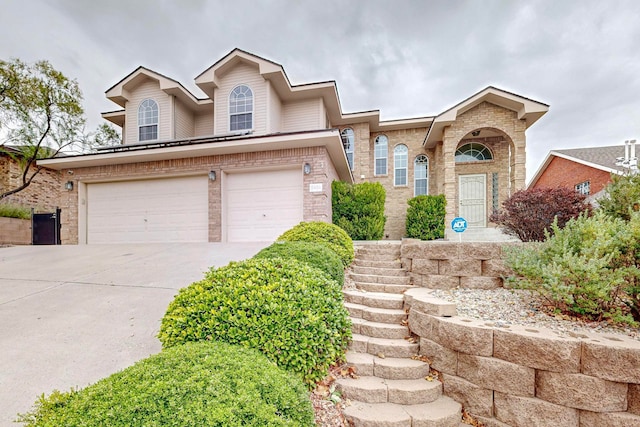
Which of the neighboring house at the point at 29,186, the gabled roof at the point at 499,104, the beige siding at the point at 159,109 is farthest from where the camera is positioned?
the neighboring house at the point at 29,186

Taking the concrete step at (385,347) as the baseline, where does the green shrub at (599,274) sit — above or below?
above

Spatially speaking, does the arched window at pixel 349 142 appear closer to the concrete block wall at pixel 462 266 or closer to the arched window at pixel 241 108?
the arched window at pixel 241 108

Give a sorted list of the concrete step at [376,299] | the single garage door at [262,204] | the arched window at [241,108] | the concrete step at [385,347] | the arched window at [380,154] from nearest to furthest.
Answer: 1. the concrete step at [385,347]
2. the concrete step at [376,299]
3. the single garage door at [262,204]
4. the arched window at [241,108]
5. the arched window at [380,154]

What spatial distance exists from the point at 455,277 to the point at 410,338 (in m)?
1.26

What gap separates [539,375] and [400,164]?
11190 millimetres

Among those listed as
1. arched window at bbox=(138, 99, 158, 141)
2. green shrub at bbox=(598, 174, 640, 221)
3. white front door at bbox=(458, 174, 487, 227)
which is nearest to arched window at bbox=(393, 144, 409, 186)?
white front door at bbox=(458, 174, 487, 227)

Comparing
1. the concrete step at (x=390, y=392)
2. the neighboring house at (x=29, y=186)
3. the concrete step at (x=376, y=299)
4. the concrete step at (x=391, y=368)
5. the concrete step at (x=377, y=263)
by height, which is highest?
the neighboring house at (x=29, y=186)

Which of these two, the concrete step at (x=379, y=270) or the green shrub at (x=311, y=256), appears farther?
the concrete step at (x=379, y=270)

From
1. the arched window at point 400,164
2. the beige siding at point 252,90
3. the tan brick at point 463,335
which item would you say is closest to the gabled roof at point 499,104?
the arched window at point 400,164

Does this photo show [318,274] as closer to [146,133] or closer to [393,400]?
[393,400]

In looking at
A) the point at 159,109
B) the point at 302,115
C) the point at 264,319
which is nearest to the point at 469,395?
the point at 264,319

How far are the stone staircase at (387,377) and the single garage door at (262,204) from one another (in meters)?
4.26

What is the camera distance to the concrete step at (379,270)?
4543mm

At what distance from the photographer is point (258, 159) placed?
774 centimetres
